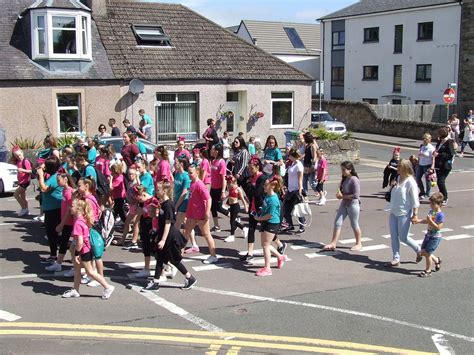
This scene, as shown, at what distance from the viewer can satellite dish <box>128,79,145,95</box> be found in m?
24.7

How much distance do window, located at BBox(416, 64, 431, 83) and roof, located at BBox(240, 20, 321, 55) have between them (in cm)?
1332

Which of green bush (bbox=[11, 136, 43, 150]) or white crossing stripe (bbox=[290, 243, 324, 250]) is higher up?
green bush (bbox=[11, 136, 43, 150])

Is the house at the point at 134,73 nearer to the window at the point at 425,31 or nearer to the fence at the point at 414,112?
the fence at the point at 414,112

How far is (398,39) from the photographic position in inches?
1816

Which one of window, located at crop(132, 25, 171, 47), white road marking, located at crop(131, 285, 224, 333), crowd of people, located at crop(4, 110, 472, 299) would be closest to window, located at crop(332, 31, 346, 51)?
window, located at crop(132, 25, 171, 47)

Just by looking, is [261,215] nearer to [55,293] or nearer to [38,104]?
[55,293]

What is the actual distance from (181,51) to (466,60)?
74.1ft

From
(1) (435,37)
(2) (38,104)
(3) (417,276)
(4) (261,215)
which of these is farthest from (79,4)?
(1) (435,37)

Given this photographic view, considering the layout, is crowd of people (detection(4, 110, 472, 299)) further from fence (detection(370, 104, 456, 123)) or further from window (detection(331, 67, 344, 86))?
window (detection(331, 67, 344, 86))

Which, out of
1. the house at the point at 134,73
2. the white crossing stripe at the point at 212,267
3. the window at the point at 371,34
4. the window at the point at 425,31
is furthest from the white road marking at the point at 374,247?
the window at the point at 371,34

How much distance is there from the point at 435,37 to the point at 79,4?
2772 cm

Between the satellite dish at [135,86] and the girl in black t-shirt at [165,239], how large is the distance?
54.1ft

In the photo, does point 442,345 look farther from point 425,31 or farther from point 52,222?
point 425,31

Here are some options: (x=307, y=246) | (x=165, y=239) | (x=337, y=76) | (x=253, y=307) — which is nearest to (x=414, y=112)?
(x=337, y=76)
